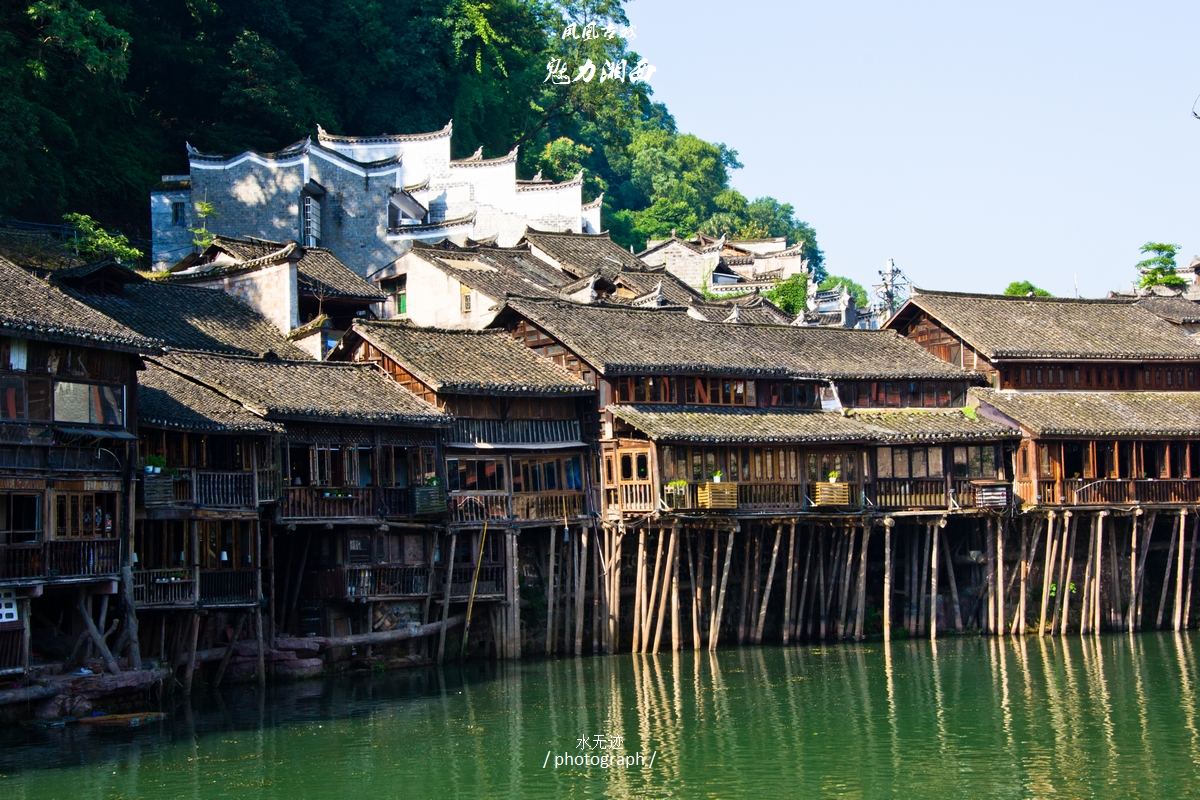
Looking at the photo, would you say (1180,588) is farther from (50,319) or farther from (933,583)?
(50,319)

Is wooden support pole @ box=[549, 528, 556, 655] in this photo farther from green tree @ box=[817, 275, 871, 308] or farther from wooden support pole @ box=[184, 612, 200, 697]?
green tree @ box=[817, 275, 871, 308]

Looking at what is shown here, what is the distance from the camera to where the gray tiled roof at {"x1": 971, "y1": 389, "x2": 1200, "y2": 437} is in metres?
54.0

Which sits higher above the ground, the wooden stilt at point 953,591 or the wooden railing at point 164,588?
the wooden railing at point 164,588

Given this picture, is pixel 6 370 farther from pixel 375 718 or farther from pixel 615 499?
pixel 615 499

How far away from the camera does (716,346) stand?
53750mm

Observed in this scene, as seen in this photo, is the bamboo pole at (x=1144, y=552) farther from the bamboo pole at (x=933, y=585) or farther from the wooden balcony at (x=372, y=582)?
the wooden balcony at (x=372, y=582)

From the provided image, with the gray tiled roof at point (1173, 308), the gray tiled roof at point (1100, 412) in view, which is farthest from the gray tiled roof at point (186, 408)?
the gray tiled roof at point (1173, 308)

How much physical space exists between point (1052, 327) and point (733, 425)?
16164 mm

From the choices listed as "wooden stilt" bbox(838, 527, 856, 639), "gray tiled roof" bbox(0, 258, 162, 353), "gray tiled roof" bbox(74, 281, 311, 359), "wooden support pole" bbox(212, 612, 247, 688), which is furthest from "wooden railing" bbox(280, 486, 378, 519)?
"wooden stilt" bbox(838, 527, 856, 639)

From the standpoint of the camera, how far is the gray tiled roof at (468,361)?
155 feet

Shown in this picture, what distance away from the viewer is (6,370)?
34.7 metres

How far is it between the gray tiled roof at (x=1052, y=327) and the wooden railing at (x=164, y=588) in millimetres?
30252

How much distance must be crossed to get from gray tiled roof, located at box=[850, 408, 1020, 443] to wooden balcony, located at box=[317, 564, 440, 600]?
15.7 metres

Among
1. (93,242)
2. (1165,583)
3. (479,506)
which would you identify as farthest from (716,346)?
(93,242)
